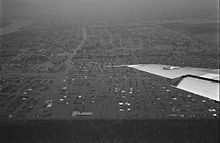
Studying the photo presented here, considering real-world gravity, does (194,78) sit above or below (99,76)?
above

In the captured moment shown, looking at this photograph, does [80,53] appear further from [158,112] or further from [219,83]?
[219,83]

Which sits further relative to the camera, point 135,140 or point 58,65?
point 58,65

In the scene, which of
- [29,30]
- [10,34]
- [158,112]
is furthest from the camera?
[29,30]

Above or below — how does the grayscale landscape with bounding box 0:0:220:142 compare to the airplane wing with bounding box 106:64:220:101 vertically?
below

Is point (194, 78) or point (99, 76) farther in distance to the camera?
point (99, 76)

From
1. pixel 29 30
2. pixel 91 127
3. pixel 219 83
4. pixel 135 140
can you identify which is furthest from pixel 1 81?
pixel 29 30

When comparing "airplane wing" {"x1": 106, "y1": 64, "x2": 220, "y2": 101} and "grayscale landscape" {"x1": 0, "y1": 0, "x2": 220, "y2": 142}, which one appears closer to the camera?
"airplane wing" {"x1": 106, "y1": 64, "x2": 220, "y2": 101}

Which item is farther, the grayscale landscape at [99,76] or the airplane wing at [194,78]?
the grayscale landscape at [99,76]

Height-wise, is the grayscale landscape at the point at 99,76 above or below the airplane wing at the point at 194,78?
below
